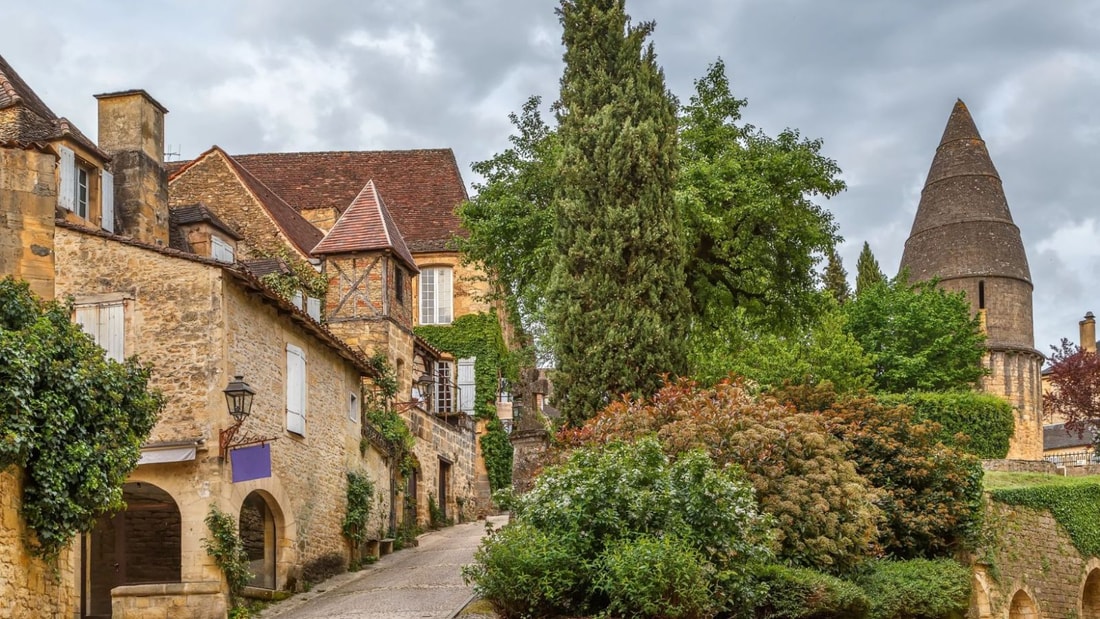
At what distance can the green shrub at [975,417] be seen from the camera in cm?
4259

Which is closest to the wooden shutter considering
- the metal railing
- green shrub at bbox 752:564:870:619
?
green shrub at bbox 752:564:870:619

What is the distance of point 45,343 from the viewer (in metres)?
14.2

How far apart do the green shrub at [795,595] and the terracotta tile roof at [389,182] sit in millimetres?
22109

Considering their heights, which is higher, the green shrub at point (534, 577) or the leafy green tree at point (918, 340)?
the leafy green tree at point (918, 340)

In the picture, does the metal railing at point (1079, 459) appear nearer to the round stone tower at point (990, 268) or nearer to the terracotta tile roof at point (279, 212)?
the round stone tower at point (990, 268)

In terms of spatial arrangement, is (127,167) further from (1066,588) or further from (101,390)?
(1066,588)

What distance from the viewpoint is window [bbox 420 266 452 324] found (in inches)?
1469

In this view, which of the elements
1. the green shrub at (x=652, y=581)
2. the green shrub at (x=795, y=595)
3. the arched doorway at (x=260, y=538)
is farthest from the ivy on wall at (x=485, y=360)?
the green shrub at (x=652, y=581)

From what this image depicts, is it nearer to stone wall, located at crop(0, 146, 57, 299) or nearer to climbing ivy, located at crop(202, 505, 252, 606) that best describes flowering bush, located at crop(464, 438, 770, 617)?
climbing ivy, located at crop(202, 505, 252, 606)

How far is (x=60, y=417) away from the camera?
46.4ft

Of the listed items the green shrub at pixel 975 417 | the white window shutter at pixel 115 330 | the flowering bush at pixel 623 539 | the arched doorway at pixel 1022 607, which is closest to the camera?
the flowering bush at pixel 623 539

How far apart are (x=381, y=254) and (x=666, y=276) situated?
8.38 metres

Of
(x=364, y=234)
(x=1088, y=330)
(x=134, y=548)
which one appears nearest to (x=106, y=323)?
(x=134, y=548)

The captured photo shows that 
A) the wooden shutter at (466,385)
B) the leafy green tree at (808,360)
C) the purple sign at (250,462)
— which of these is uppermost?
the leafy green tree at (808,360)
